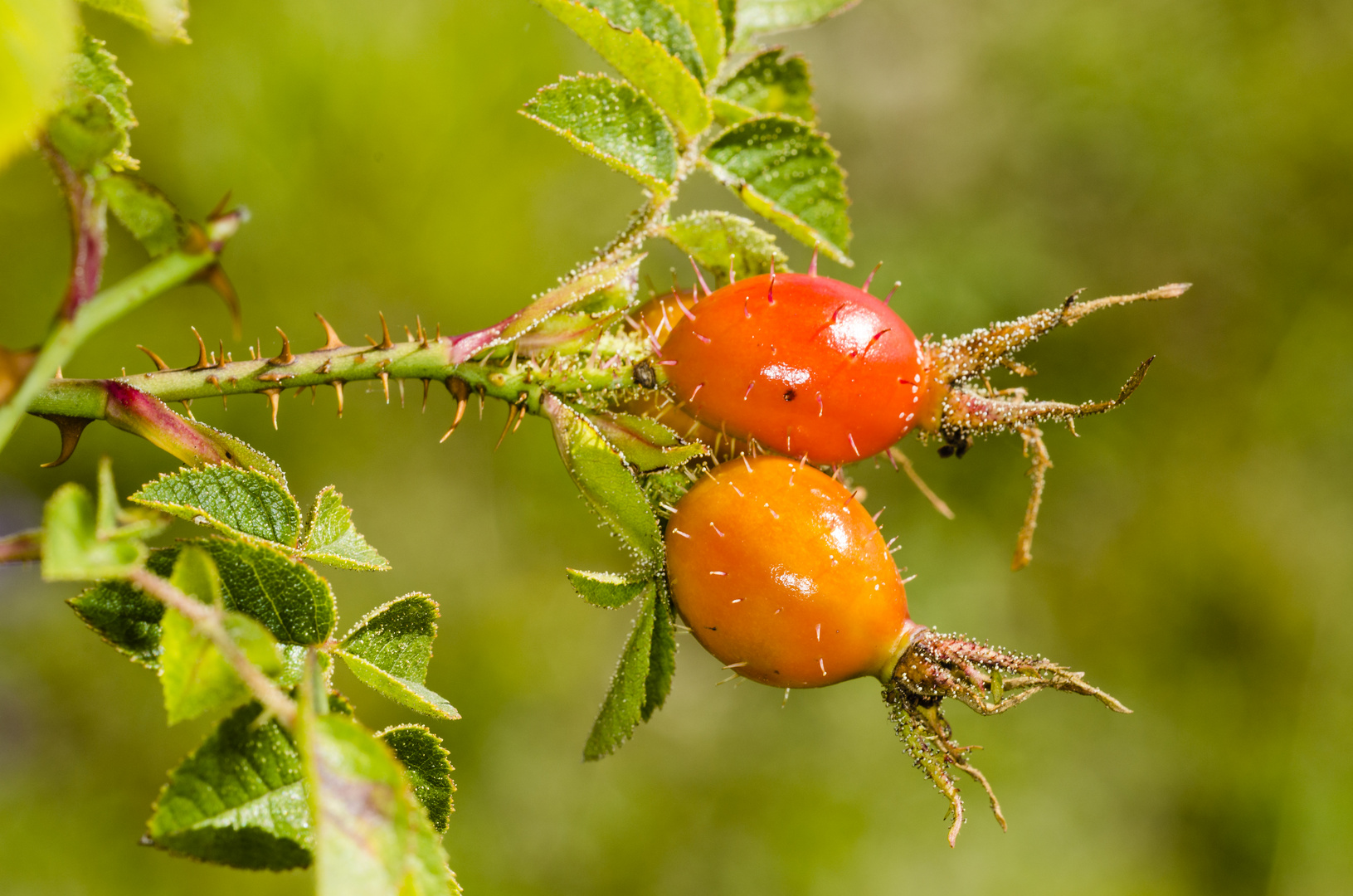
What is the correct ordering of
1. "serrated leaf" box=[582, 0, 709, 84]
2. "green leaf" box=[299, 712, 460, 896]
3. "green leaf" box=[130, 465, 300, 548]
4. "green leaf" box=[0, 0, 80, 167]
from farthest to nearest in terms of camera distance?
"serrated leaf" box=[582, 0, 709, 84]
"green leaf" box=[130, 465, 300, 548]
"green leaf" box=[299, 712, 460, 896]
"green leaf" box=[0, 0, 80, 167]

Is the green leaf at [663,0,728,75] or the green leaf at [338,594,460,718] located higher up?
the green leaf at [663,0,728,75]

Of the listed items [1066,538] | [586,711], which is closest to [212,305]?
[586,711]

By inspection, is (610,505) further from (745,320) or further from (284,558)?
(284,558)

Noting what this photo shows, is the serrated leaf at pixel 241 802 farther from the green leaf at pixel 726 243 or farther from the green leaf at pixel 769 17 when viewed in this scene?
the green leaf at pixel 769 17

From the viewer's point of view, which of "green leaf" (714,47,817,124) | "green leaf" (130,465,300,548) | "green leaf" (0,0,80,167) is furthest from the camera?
"green leaf" (714,47,817,124)

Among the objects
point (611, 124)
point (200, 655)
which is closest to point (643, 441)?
point (611, 124)

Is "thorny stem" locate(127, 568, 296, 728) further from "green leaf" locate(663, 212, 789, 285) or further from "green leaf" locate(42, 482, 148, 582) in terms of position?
"green leaf" locate(663, 212, 789, 285)

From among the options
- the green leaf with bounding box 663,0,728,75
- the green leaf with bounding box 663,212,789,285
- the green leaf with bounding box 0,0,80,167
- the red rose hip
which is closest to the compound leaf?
the green leaf with bounding box 0,0,80,167
